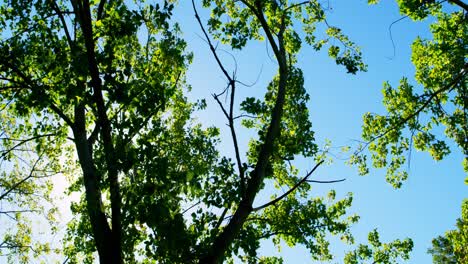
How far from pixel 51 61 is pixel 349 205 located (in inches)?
491

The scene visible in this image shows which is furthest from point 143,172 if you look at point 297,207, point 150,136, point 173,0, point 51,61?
point 297,207

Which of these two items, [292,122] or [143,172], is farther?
[292,122]

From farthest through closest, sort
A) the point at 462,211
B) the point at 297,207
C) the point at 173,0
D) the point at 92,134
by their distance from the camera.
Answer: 1. the point at 462,211
2. the point at 297,207
3. the point at 173,0
4. the point at 92,134

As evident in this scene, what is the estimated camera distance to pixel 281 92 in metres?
7.36

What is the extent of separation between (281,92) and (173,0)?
21.3 feet

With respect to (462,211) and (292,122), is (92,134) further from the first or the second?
(462,211)

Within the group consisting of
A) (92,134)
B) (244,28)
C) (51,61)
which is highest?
(244,28)

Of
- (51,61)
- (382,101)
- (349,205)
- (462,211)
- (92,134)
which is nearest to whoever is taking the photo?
(51,61)

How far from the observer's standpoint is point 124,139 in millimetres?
5766

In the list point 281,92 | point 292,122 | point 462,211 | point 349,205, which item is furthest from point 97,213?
point 462,211

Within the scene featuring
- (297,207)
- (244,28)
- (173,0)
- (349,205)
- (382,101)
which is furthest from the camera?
(349,205)

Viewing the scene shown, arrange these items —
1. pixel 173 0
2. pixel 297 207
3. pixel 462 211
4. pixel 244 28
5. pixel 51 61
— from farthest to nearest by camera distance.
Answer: pixel 462 211 < pixel 297 207 < pixel 173 0 < pixel 244 28 < pixel 51 61

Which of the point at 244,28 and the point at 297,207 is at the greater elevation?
the point at 244,28

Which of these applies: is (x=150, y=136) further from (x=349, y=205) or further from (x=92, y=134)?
(x=349, y=205)
